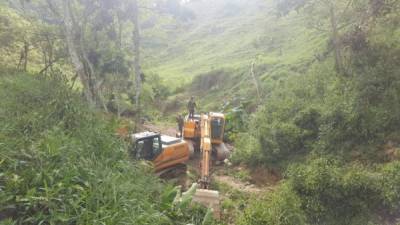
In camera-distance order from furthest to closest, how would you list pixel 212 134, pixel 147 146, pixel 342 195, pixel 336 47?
1. pixel 212 134
2. pixel 336 47
3. pixel 147 146
4. pixel 342 195

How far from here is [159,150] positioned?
12.4m

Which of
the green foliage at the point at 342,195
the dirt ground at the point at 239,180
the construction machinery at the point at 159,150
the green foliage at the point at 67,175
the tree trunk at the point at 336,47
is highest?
the tree trunk at the point at 336,47

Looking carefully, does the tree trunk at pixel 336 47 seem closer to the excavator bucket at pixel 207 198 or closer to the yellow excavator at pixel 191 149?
the yellow excavator at pixel 191 149

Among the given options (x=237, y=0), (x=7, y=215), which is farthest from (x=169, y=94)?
(x=237, y=0)

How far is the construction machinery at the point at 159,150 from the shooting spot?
11658 millimetres

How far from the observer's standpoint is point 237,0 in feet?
283

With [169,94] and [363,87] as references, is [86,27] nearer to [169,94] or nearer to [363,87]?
[363,87]

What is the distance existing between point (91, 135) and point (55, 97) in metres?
2.47

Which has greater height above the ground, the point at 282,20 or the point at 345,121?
the point at 282,20

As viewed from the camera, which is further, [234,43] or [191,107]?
[234,43]

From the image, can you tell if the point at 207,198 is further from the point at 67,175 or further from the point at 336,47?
the point at 336,47

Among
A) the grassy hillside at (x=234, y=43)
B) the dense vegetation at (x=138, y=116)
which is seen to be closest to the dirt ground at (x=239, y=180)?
the dense vegetation at (x=138, y=116)

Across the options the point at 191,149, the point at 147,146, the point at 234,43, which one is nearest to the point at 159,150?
the point at 147,146

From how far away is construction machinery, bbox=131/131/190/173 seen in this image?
11.7m
